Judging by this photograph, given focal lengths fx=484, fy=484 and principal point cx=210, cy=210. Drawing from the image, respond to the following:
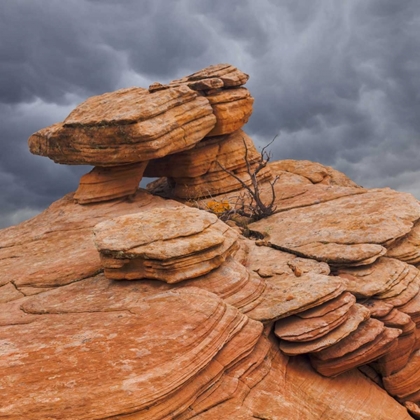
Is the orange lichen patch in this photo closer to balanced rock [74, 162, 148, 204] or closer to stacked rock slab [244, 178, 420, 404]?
stacked rock slab [244, 178, 420, 404]

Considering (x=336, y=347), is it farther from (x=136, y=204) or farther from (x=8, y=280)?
(x=136, y=204)

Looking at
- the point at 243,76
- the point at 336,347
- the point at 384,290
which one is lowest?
the point at 336,347

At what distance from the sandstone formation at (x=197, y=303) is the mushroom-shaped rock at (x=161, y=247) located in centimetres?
4

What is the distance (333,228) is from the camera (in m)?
16.5

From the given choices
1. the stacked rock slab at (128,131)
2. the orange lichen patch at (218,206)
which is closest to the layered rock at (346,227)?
the orange lichen patch at (218,206)

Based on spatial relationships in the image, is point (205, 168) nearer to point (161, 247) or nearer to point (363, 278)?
point (363, 278)

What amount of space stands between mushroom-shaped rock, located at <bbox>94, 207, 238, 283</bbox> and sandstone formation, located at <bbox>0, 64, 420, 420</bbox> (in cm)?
4

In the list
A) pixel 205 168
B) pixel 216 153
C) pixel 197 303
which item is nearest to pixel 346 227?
pixel 197 303

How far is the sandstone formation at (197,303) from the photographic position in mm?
9094

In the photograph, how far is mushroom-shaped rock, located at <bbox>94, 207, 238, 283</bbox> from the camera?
1198cm

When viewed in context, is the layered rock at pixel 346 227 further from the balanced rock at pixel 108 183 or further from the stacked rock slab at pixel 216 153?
the balanced rock at pixel 108 183

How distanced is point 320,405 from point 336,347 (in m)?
1.45

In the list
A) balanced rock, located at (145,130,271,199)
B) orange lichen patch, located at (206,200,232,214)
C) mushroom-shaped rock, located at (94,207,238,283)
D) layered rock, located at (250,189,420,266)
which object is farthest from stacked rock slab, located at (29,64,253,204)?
mushroom-shaped rock, located at (94,207,238,283)

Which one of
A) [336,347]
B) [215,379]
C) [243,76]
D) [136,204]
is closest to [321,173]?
A: [243,76]
